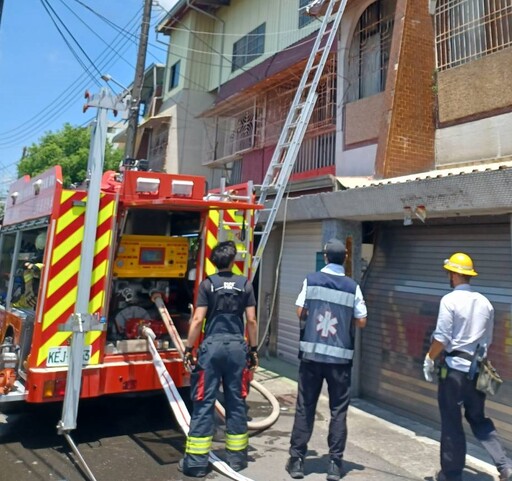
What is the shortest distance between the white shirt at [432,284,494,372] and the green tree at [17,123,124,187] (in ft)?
65.3

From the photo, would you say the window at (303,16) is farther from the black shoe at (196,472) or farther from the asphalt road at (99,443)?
the black shoe at (196,472)

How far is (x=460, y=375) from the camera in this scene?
12.3ft

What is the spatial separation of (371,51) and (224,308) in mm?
6172

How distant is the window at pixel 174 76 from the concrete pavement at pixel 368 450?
13323 mm

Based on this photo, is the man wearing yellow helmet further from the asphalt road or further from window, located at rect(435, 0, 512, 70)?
window, located at rect(435, 0, 512, 70)

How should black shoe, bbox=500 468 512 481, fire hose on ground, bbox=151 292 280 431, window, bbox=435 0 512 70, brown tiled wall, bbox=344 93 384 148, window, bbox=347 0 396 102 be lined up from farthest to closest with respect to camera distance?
window, bbox=347 0 396 102
brown tiled wall, bbox=344 93 384 148
window, bbox=435 0 512 70
fire hose on ground, bbox=151 292 280 431
black shoe, bbox=500 468 512 481

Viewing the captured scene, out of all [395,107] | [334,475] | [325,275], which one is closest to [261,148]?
[395,107]

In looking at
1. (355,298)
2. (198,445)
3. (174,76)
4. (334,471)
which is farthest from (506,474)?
(174,76)

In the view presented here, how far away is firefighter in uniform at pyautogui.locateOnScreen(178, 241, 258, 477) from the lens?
390 centimetres

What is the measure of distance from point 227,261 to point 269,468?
1855 mm

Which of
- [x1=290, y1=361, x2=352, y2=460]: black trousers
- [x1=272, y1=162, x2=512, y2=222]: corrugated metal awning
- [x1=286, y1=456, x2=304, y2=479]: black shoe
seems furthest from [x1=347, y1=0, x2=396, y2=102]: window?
[x1=286, y1=456, x2=304, y2=479]: black shoe

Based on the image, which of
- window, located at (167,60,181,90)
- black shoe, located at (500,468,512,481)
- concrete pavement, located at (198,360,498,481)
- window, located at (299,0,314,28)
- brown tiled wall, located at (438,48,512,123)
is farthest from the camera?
window, located at (167,60,181,90)

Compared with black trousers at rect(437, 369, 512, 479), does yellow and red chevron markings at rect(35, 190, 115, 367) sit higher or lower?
higher

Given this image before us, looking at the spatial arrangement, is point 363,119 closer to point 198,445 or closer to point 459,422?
point 459,422
